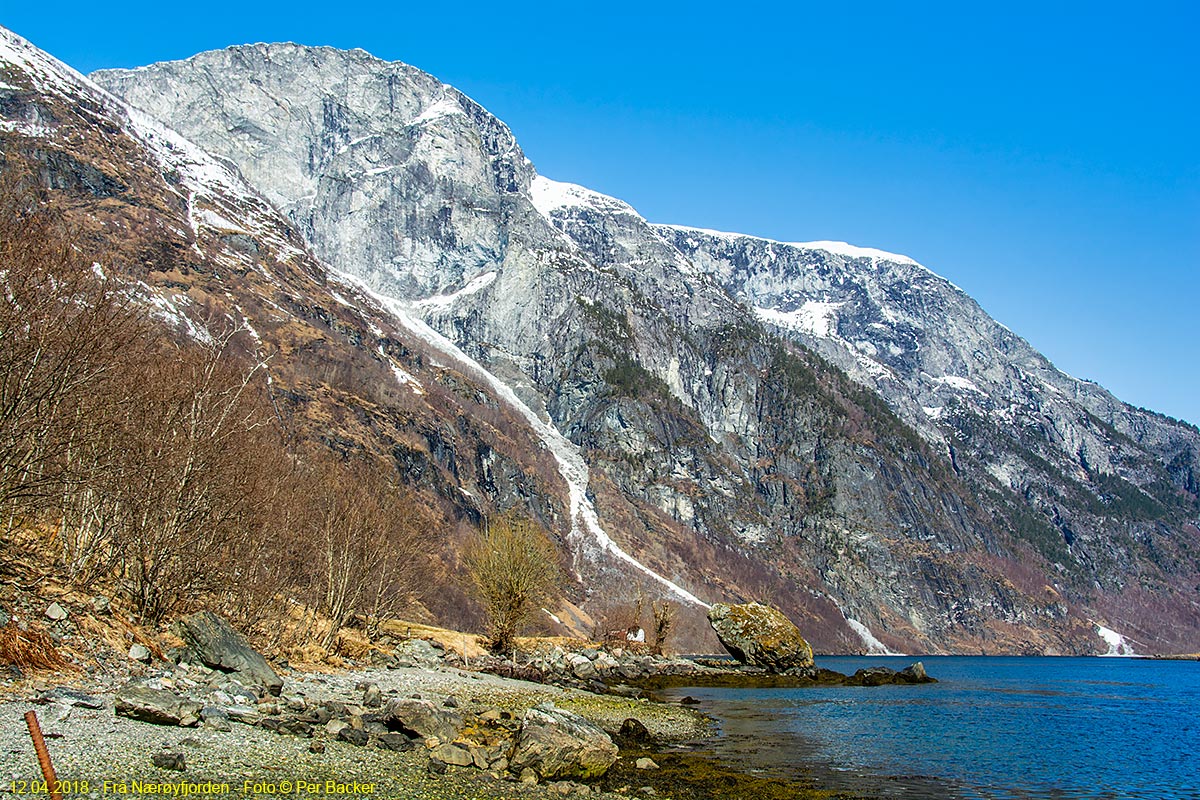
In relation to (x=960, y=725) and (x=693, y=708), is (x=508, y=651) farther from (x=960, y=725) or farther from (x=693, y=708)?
(x=960, y=725)

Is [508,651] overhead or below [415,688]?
below

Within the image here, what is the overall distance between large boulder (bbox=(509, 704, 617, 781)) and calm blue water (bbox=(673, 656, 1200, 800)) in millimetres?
9783

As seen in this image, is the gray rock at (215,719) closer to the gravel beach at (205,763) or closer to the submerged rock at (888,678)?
the gravel beach at (205,763)

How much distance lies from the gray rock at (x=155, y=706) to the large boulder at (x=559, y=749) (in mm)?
8742

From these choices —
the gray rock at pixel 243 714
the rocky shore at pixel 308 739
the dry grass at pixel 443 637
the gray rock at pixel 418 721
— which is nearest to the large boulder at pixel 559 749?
the rocky shore at pixel 308 739

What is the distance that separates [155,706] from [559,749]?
10994 millimetres

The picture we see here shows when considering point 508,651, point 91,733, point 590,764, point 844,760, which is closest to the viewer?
point 91,733

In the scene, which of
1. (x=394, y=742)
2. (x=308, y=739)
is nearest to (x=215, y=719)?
(x=308, y=739)

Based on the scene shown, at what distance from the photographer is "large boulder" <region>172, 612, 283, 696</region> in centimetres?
2609

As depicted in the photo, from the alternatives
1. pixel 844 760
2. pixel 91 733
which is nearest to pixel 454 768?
pixel 91 733

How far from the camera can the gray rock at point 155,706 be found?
17.8 metres

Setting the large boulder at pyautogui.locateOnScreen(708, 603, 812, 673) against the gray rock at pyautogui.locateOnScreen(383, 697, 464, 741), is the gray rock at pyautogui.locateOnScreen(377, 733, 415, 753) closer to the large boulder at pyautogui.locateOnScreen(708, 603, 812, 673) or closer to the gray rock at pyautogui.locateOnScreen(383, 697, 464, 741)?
the gray rock at pyautogui.locateOnScreen(383, 697, 464, 741)

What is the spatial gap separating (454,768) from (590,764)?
550 centimetres

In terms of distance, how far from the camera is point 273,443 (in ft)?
174
